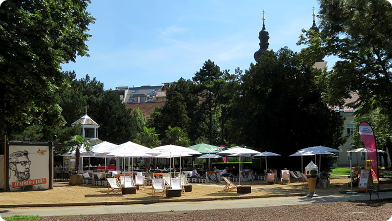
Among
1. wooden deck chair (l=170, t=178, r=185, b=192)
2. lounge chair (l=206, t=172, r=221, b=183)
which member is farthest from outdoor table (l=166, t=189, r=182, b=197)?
lounge chair (l=206, t=172, r=221, b=183)

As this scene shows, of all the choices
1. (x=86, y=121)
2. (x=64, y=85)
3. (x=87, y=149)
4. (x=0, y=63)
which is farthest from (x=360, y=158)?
(x=0, y=63)

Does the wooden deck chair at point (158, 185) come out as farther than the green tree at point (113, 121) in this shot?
No

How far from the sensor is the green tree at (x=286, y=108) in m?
36.1

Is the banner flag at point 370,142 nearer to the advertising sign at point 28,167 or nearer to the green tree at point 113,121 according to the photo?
the advertising sign at point 28,167

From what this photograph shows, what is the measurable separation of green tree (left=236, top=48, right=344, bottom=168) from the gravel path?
21.5 metres

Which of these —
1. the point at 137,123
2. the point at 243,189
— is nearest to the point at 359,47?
the point at 243,189

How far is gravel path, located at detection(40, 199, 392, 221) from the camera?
485 inches

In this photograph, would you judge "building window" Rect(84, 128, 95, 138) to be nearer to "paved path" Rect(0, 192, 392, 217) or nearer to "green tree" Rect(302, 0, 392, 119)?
"green tree" Rect(302, 0, 392, 119)

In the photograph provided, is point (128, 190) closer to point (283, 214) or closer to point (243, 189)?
point (243, 189)

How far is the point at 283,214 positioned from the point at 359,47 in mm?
14285

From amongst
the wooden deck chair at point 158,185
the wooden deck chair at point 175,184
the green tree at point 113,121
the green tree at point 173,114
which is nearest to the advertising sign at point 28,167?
the wooden deck chair at point 158,185

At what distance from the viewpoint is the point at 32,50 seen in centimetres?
1586

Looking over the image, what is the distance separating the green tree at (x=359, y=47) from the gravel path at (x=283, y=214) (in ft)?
36.0

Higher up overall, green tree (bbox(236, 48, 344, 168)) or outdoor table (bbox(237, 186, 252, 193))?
green tree (bbox(236, 48, 344, 168))
